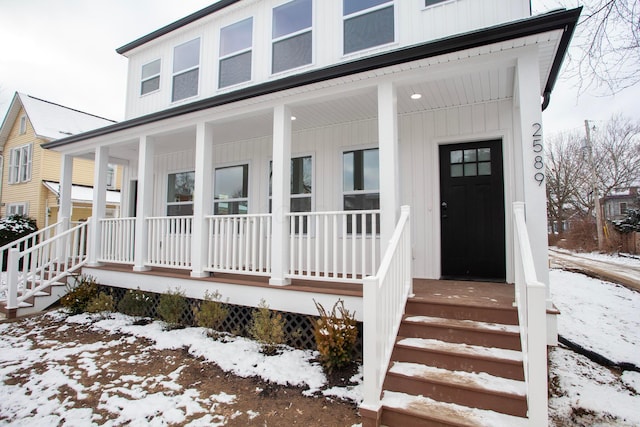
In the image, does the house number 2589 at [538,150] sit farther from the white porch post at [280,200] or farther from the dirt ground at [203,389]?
the white porch post at [280,200]

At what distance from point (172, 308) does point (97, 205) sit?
339 centimetres

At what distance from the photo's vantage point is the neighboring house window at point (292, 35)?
6.24 meters

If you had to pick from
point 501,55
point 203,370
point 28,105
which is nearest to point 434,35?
point 501,55

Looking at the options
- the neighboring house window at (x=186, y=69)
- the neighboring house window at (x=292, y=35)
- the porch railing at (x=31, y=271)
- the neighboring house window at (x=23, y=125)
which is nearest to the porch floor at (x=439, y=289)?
the porch railing at (x=31, y=271)

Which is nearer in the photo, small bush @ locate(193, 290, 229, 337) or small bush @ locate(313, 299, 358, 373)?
small bush @ locate(313, 299, 358, 373)

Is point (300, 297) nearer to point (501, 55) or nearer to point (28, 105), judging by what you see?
point (501, 55)

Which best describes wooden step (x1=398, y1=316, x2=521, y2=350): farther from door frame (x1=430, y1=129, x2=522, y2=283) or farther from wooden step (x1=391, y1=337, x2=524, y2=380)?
door frame (x1=430, y1=129, x2=522, y2=283)

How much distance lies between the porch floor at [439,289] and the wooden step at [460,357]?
0.57 meters

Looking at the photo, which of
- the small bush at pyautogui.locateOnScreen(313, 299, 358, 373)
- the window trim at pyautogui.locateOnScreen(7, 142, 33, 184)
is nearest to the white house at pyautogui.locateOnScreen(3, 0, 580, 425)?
the small bush at pyautogui.locateOnScreen(313, 299, 358, 373)

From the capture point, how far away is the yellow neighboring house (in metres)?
15.0

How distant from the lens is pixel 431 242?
521 centimetres

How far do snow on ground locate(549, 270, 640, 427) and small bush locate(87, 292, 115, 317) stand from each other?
21.0ft

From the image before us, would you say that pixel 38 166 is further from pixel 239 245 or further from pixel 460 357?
pixel 460 357

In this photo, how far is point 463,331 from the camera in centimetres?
323
